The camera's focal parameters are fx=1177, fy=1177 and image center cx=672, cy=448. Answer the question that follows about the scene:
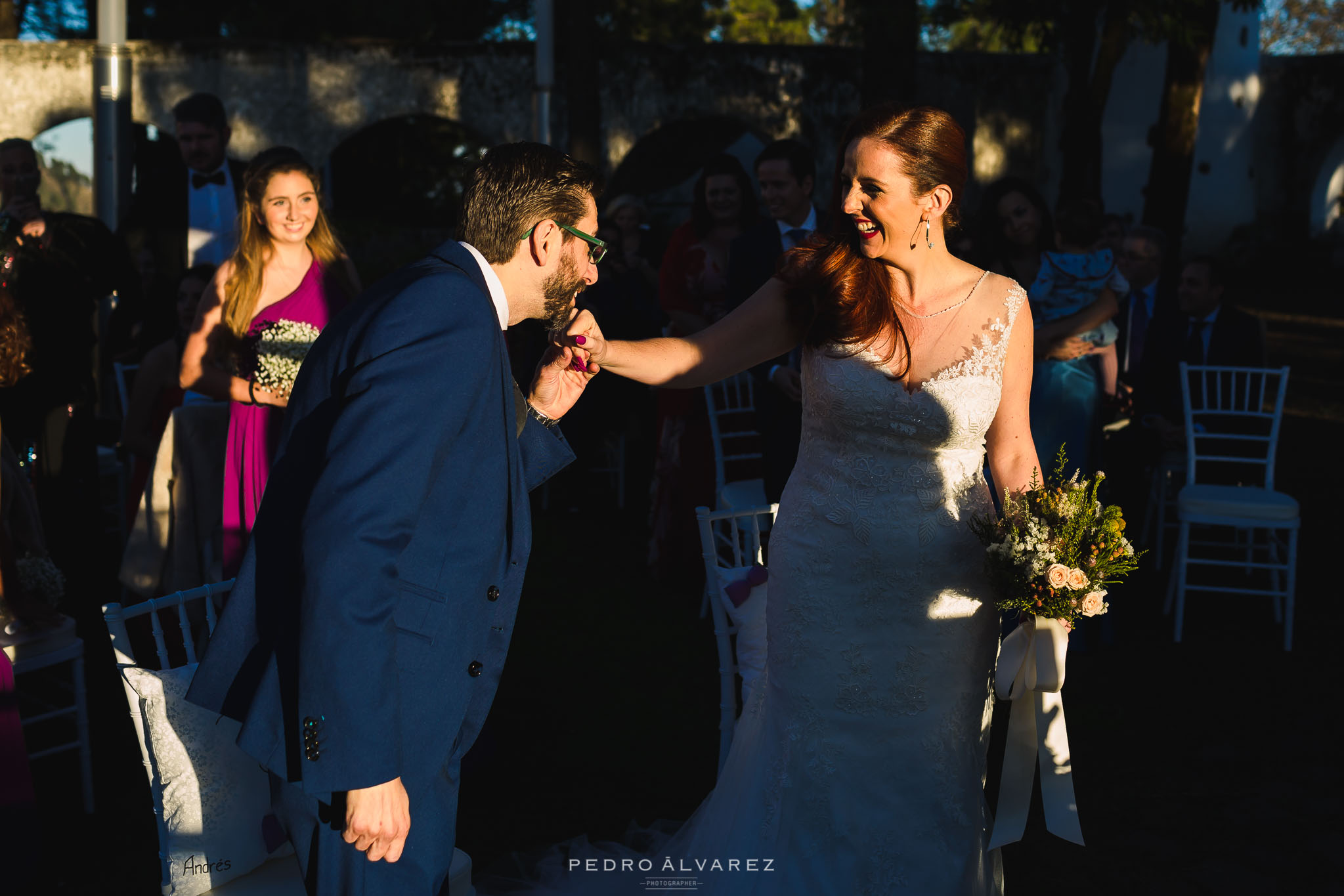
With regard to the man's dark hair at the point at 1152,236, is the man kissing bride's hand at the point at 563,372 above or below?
below

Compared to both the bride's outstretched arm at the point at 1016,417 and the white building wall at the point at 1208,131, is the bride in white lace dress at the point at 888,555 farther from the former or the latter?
the white building wall at the point at 1208,131

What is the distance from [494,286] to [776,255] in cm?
351

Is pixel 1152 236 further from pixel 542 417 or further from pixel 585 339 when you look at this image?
pixel 542 417

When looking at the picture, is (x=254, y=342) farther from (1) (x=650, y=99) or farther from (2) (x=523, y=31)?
(2) (x=523, y=31)

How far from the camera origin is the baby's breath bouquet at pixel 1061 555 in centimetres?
278

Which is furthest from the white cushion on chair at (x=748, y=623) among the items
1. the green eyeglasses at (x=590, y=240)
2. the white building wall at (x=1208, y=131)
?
the white building wall at (x=1208, y=131)

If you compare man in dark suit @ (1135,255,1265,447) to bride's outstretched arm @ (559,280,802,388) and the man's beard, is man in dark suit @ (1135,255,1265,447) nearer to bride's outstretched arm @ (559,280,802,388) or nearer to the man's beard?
bride's outstretched arm @ (559,280,802,388)

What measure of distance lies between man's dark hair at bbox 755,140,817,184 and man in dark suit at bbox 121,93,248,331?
2.48m

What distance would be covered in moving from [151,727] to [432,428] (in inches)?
46.4

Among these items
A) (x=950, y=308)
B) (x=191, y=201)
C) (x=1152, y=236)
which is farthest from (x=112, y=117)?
(x=1152, y=236)

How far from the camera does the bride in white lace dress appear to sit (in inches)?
124

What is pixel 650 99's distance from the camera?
20.5 metres

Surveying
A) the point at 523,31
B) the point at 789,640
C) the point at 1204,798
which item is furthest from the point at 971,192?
the point at 789,640

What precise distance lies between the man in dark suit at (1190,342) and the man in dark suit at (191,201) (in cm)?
560
